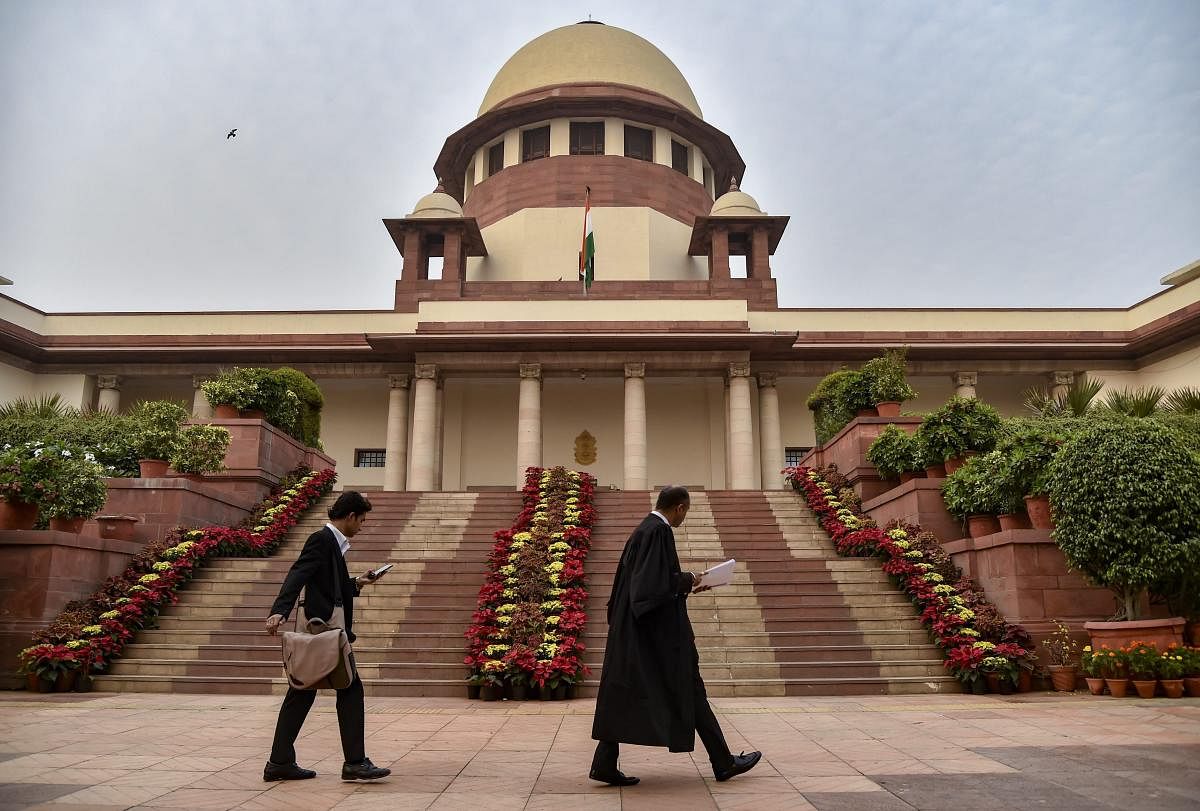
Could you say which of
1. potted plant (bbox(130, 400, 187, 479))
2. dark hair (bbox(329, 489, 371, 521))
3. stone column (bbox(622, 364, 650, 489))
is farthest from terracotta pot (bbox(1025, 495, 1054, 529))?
stone column (bbox(622, 364, 650, 489))

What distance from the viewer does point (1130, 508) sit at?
8609 mm

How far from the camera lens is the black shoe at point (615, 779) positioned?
4633 millimetres

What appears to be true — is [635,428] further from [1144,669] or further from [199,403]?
[1144,669]

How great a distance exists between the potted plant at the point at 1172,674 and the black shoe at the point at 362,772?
6956 millimetres

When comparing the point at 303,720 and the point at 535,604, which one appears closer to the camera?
the point at 303,720

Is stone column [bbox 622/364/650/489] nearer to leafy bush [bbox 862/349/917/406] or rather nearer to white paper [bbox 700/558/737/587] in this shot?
leafy bush [bbox 862/349/917/406]

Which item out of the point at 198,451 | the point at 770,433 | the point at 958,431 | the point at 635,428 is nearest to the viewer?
the point at 958,431

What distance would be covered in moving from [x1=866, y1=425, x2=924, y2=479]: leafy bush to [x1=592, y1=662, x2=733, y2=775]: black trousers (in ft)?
29.2

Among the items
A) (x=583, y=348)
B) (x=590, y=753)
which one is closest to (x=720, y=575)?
A: (x=590, y=753)

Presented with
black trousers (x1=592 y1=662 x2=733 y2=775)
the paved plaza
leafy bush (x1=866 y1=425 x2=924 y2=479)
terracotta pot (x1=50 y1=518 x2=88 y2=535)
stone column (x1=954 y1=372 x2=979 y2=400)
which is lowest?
the paved plaza

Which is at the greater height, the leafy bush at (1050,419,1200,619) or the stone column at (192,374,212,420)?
the stone column at (192,374,212,420)

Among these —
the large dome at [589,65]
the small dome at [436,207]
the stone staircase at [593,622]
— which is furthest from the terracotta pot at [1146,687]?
the large dome at [589,65]

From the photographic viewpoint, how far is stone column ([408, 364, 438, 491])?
22547 millimetres

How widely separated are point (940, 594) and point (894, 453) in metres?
3.35
